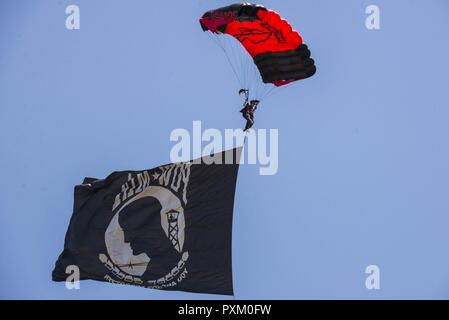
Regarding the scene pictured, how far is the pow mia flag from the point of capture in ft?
53.7

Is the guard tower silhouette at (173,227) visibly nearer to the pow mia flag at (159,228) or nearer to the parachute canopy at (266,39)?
the pow mia flag at (159,228)

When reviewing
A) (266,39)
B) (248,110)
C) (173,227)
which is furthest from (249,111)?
(173,227)

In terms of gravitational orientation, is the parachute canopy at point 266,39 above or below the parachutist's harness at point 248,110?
above

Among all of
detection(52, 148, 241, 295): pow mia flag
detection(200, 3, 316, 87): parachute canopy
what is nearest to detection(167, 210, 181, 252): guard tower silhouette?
detection(52, 148, 241, 295): pow mia flag

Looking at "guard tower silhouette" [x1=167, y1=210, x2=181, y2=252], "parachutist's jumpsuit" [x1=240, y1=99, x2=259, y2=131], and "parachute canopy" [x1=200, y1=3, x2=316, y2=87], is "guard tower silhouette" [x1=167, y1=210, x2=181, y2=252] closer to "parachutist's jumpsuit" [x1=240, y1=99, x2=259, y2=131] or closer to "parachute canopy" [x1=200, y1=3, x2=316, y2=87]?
"parachutist's jumpsuit" [x1=240, y1=99, x2=259, y2=131]

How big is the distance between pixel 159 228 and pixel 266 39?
404cm

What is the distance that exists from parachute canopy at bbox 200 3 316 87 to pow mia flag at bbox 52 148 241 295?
170cm

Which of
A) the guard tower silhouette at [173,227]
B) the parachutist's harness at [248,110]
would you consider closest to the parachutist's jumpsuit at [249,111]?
the parachutist's harness at [248,110]

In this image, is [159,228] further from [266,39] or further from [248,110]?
[266,39]

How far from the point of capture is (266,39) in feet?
52.7

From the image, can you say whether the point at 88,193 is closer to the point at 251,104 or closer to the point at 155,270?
the point at 155,270

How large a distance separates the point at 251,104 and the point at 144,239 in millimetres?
3227

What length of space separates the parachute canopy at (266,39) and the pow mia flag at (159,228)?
1702 millimetres

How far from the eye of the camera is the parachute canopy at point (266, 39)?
15291 millimetres
